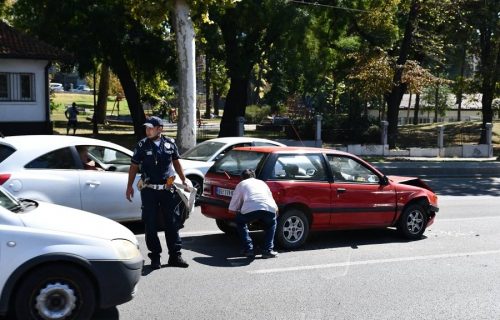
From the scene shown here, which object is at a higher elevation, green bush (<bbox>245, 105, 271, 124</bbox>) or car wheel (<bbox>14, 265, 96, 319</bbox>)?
green bush (<bbox>245, 105, 271, 124</bbox>)

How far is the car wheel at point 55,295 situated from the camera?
5.01 m

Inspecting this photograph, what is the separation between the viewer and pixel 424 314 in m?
6.02

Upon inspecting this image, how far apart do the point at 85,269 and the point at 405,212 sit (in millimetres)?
5845

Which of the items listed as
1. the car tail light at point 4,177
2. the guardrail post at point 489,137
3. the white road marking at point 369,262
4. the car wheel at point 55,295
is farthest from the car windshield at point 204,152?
the guardrail post at point 489,137

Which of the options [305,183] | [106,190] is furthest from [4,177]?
[305,183]

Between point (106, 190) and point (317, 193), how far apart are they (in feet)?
10.0

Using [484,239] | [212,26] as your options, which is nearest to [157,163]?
[484,239]

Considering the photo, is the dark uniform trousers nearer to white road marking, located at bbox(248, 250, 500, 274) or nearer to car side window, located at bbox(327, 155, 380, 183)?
white road marking, located at bbox(248, 250, 500, 274)

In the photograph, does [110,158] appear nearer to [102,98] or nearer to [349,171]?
[349,171]

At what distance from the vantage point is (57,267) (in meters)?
5.09

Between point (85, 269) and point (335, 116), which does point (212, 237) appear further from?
point (335, 116)

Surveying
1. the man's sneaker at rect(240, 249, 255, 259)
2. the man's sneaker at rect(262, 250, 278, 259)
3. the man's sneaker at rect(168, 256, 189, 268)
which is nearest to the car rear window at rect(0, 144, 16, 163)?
the man's sneaker at rect(168, 256, 189, 268)

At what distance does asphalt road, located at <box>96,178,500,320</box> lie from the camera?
239 inches

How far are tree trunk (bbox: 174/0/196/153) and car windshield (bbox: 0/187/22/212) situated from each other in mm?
14251
